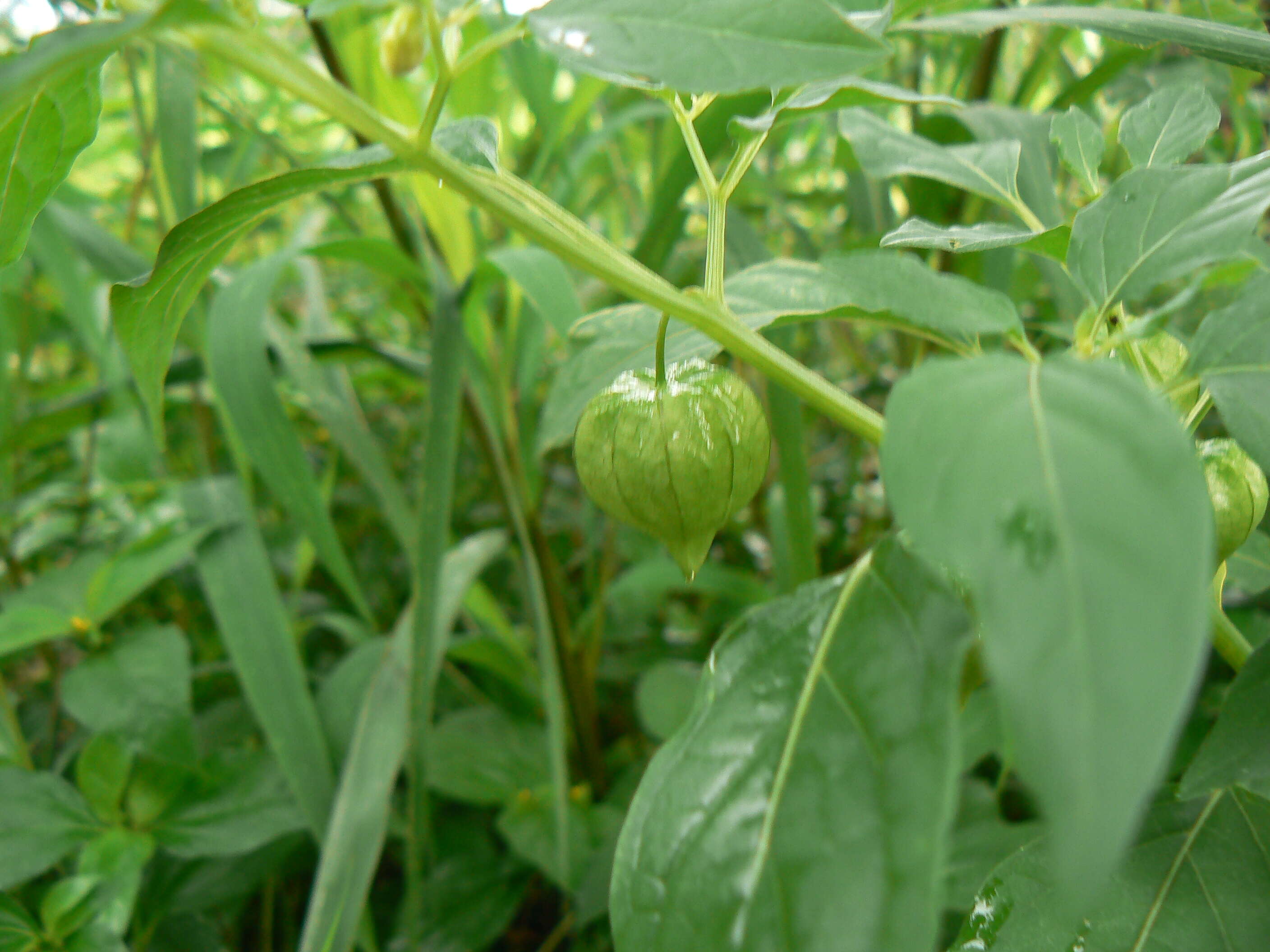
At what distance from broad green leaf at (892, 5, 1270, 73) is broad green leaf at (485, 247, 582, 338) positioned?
268mm

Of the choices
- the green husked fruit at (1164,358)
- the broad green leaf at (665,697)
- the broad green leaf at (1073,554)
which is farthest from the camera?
the broad green leaf at (665,697)

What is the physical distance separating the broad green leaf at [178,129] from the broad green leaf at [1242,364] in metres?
0.75

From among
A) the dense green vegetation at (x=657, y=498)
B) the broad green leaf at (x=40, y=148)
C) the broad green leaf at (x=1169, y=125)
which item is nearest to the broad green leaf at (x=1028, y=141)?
the dense green vegetation at (x=657, y=498)

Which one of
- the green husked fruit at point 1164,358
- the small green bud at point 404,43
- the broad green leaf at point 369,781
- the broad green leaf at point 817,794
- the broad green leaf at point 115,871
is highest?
the small green bud at point 404,43

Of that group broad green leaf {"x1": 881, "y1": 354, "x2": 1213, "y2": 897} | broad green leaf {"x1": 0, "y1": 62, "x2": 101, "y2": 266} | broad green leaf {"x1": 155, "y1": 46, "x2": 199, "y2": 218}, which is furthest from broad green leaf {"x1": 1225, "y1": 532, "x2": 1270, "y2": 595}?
broad green leaf {"x1": 155, "y1": 46, "x2": 199, "y2": 218}

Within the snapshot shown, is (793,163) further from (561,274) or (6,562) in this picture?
(6,562)

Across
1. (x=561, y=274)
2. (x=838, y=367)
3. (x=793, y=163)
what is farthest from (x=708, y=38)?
(x=793, y=163)

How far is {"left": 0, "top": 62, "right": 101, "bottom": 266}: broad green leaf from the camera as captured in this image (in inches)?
12.2

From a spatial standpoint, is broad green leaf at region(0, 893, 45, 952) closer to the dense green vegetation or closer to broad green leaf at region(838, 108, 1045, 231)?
the dense green vegetation

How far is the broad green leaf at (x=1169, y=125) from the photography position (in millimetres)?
352

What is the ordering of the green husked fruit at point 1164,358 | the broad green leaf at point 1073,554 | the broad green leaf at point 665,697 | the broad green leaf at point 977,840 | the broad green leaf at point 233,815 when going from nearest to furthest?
1. the broad green leaf at point 1073,554
2. the green husked fruit at point 1164,358
3. the broad green leaf at point 977,840
4. the broad green leaf at point 233,815
5. the broad green leaf at point 665,697

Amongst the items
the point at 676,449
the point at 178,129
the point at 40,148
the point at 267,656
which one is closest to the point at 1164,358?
the point at 676,449

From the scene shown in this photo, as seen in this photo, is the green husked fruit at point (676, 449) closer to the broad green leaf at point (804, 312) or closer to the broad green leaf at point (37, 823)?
the broad green leaf at point (804, 312)

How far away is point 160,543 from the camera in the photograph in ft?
2.30
